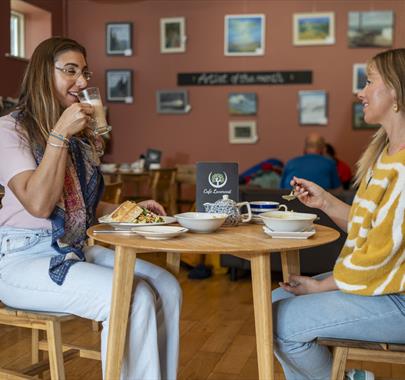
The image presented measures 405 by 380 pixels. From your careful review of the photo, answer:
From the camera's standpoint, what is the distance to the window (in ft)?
23.4

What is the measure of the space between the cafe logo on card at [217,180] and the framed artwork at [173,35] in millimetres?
5747

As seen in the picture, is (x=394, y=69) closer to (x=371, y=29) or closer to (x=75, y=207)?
(x=75, y=207)

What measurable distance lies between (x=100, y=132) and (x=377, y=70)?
90cm

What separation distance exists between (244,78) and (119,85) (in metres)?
1.61

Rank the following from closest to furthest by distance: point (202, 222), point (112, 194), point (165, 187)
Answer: point (202, 222) → point (112, 194) → point (165, 187)

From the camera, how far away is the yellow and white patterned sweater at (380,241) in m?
1.59

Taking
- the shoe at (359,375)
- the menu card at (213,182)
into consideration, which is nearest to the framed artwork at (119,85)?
the menu card at (213,182)

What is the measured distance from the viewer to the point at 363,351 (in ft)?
5.45

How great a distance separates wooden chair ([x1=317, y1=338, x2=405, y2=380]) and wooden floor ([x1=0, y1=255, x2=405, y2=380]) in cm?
70

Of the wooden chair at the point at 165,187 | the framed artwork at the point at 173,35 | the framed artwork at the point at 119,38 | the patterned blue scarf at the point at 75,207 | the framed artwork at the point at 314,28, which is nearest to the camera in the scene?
the patterned blue scarf at the point at 75,207

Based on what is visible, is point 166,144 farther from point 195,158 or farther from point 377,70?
point 377,70

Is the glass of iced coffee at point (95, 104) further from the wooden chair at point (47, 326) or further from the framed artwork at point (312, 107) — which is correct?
the framed artwork at point (312, 107)

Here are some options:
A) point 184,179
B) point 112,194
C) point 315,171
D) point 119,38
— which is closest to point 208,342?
point 112,194

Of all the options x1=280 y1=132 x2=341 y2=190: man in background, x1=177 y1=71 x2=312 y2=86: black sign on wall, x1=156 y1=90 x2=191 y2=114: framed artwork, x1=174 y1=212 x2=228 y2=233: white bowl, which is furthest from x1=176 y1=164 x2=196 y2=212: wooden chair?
Result: x1=174 y1=212 x2=228 y2=233: white bowl
